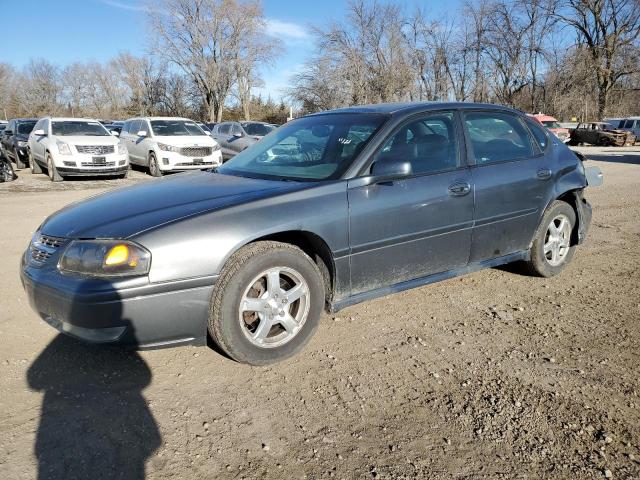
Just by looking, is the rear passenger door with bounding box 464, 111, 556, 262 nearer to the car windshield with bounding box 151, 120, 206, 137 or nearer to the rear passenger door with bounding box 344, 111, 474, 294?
the rear passenger door with bounding box 344, 111, 474, 294

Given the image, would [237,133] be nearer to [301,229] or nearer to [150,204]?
[150,204]

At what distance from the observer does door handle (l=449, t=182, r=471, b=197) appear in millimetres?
3766

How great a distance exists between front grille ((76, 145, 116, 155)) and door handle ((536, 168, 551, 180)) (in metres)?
11.3

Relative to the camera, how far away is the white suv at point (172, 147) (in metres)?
13.9

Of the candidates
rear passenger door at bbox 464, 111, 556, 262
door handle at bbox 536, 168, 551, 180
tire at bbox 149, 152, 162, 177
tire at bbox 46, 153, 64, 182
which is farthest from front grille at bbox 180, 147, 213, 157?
door handle at bbox 536, 168, 551, 180

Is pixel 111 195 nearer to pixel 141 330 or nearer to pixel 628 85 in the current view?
pixel 141 330

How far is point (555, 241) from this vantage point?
4695 millimetres

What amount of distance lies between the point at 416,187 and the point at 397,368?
127 cm

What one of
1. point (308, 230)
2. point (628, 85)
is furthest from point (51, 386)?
point (628, 85)

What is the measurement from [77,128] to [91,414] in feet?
41.8

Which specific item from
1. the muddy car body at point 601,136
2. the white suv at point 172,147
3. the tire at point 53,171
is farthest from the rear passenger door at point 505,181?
the muddy car body at point 601,136

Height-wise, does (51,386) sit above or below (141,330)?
below

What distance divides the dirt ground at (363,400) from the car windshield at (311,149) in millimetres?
1166

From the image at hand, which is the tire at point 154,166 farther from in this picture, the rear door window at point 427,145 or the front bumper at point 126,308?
the front bumper at point 126,308
